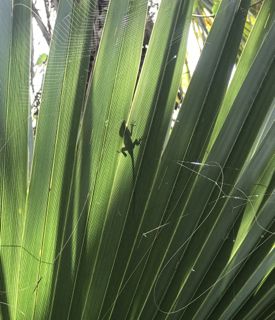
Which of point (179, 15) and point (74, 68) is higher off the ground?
point (179, 15)

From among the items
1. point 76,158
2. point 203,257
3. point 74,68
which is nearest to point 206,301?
point 203,257

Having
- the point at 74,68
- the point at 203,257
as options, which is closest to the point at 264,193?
the point at 203,257

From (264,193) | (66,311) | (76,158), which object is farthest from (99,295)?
(264,193)

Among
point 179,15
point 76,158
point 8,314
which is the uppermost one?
point 179,15

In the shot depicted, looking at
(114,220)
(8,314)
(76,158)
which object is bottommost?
(8,314)

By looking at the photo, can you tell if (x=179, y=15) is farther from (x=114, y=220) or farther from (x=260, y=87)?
(x=114, y=220)

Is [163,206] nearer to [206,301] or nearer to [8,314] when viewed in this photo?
[206,301]

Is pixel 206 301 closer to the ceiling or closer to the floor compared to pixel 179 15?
closer to the floor
